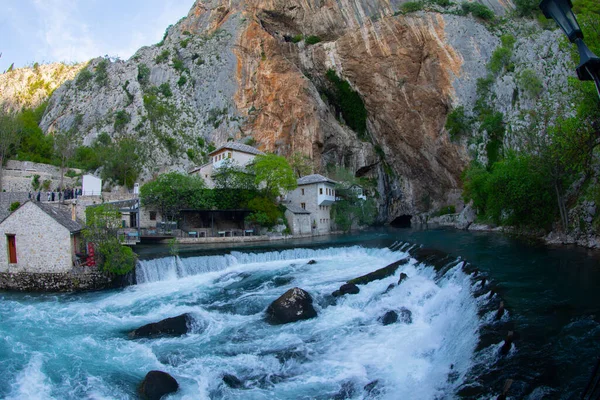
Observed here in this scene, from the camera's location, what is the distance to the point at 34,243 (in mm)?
19719

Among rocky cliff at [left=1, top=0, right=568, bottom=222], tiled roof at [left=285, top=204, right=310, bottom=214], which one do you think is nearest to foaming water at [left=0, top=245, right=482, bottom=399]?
tiled roof at [left=285, top=204, right=310, bottom=214]

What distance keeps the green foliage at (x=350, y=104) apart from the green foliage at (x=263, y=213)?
30578 mm

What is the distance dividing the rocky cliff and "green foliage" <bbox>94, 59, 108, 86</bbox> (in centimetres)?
48

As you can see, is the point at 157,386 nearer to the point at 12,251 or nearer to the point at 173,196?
the point at 12,251

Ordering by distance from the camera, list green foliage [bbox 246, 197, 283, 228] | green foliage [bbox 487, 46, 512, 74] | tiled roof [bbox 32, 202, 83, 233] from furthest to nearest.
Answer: green foliage [bbox 487, 46, 512, 74], green foliage [bbox 246, 197, 283, 228], tiled roof [bbox 32, 202, 83, 233]

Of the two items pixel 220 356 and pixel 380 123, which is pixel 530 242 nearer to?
pixel 220 356

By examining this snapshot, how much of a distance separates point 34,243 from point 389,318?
17751 millimetres

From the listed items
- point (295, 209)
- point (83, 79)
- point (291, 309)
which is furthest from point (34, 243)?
point (83, 79)

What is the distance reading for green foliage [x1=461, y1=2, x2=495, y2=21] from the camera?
60875mm

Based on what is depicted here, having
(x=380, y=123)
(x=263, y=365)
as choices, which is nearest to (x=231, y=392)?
(x=263, y=365)

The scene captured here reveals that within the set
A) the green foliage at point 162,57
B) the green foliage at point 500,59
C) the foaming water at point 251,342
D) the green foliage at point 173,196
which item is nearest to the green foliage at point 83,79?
the green foliage at point 162,57

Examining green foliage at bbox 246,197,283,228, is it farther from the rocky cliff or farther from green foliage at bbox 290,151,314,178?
the rocky cliff

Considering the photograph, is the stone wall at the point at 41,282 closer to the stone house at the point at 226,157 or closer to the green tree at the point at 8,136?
the stone house at the point at 226,157

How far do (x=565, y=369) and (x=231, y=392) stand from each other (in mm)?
7535
